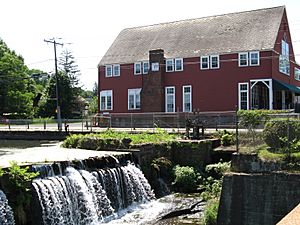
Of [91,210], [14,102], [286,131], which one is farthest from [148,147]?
[14,102]

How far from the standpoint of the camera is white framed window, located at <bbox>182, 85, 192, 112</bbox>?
38.6 metres

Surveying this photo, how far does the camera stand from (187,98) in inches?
1531

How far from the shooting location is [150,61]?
131 ft

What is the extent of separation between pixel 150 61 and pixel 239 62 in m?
8.40

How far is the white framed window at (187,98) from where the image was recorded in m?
38.6

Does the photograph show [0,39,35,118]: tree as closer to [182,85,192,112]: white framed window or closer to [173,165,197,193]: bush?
[182,85,192,112]: white framed window

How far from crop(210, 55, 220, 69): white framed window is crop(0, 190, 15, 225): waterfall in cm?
2731

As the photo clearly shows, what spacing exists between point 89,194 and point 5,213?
3.80 meters

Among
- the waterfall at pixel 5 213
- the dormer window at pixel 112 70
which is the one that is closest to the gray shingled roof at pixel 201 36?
the dormer window at pixel 112 70

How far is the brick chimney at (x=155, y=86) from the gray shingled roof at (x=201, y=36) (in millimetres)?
1078

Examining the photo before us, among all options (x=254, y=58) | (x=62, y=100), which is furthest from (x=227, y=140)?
(x=62, y=100)

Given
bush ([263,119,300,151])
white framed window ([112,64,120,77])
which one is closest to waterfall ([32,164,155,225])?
bush ([263,119,300,151])

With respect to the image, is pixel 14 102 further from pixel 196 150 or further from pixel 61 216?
pixel 61 216

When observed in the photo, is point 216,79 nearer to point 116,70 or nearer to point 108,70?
point 116,70
